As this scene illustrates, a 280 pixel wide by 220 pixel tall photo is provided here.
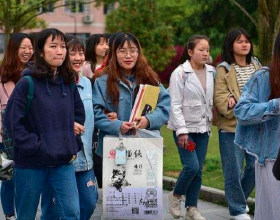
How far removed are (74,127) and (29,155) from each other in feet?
1.64

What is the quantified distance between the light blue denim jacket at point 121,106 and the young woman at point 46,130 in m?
0.76

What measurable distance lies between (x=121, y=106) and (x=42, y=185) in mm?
1223

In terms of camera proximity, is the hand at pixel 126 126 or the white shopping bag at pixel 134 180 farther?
the hand at pixel 126 126

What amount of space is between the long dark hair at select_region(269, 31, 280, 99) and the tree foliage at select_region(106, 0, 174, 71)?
2671cm

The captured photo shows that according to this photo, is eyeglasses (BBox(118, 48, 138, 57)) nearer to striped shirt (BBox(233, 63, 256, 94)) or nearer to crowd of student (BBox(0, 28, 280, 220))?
crowd of student (BBox(0, 28, 280, 220))

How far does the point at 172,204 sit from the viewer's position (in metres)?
8.06

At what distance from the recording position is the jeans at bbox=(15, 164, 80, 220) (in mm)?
5812

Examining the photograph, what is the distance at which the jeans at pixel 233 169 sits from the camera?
302 inches

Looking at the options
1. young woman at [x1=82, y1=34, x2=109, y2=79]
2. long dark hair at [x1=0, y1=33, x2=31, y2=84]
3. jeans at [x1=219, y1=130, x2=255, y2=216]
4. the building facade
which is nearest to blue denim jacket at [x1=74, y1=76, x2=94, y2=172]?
long dark hair at [x1=0, y1=33, x2=31, y2=84]

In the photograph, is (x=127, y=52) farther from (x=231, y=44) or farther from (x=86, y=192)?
(x=231, y=44)

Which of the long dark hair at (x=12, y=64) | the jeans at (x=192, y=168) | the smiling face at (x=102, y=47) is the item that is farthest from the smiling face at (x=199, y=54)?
the long dark hair at (x=12, y=64)

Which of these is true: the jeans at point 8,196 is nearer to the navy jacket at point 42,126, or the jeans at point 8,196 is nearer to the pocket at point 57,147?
the navy jacket at point 42,126

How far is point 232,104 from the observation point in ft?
25.0

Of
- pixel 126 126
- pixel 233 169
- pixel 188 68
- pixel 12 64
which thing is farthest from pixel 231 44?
pixel 12 64
